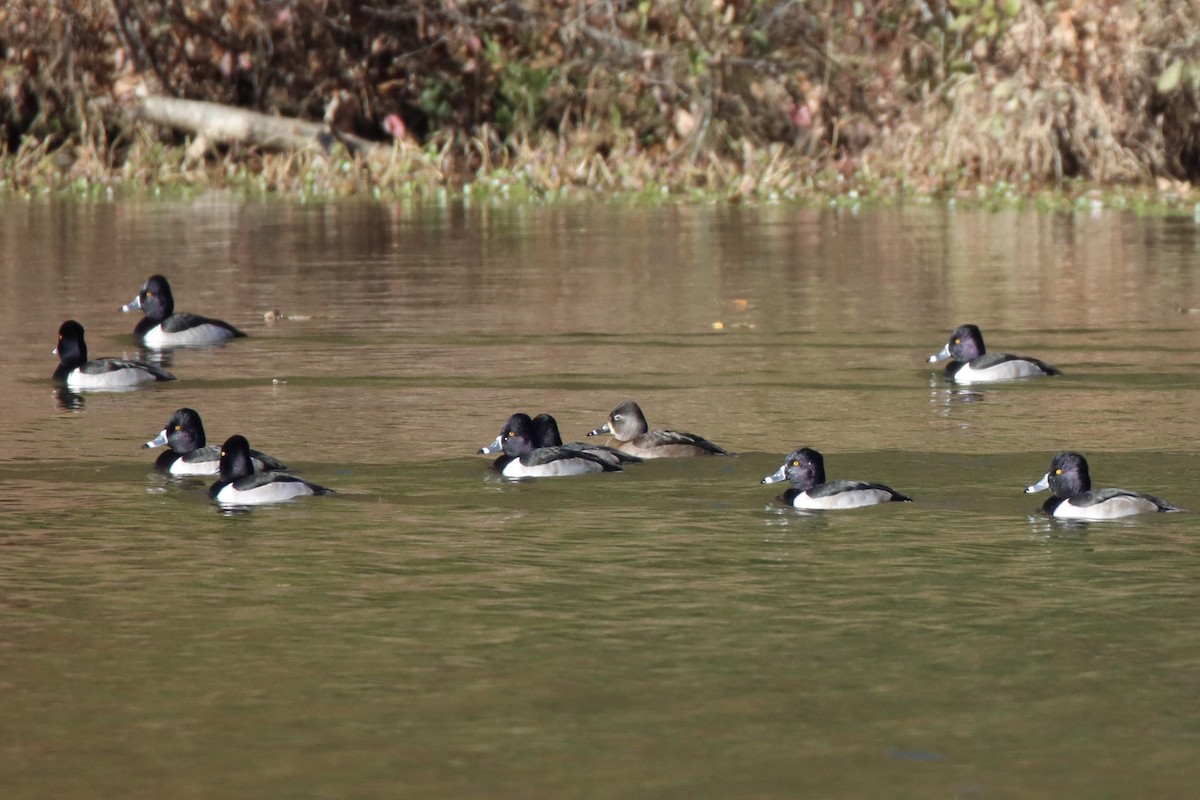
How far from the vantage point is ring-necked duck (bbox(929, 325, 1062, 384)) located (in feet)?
44.9

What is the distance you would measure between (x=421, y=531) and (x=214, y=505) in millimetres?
1241

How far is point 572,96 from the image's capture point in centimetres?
3481

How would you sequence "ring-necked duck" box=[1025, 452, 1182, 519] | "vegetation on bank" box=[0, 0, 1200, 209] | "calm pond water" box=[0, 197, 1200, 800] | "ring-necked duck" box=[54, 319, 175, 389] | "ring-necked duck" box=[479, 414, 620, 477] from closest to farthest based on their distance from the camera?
1. "calm pond water" box=[0, 197, 1200, 800]
2. "ring-necked duck" box=[1025, 452, 1182, 519]
3. "ring-necked duck" box=[479, 414, 620, 477]
4. "ring-necked duck" box=[54, 319, 175, 389]
5. "vegetation on bank" box=[0, 0, 1200, 209]

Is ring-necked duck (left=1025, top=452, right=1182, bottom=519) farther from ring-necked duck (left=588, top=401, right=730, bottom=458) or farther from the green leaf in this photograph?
the green leaf

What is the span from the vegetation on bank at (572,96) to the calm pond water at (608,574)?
14.1 meters

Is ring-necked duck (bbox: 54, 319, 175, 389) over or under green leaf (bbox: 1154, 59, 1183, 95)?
under

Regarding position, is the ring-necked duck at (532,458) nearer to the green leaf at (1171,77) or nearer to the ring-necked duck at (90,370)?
the ring-necked duck at (90,370)

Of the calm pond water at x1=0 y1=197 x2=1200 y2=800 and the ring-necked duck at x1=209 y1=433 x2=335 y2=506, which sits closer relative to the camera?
the calm pond water at x1=0 y1=197 x2=1200 y2=800

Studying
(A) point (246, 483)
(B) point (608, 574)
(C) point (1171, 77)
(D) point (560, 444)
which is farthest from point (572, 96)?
(B) point (608, 574)

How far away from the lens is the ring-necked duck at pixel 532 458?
10406mm

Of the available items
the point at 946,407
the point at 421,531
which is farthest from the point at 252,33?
the point at 421,531

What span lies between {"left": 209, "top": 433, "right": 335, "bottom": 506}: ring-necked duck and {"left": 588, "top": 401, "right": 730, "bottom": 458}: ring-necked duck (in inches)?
67.1

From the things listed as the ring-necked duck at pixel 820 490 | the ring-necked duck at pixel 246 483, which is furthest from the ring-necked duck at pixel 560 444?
the ring-necked duck at pixel 246 483

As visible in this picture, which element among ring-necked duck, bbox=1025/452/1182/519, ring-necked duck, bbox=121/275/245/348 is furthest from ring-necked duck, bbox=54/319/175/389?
ring-necked duck, bbox=1025/452/1182/519
